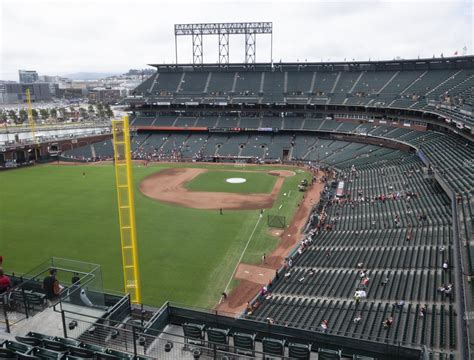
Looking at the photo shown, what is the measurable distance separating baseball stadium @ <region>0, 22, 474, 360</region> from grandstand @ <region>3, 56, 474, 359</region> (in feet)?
0.44

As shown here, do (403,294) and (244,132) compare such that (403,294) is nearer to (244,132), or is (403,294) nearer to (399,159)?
(399,159)

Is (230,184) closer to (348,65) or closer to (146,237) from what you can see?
(146,237)

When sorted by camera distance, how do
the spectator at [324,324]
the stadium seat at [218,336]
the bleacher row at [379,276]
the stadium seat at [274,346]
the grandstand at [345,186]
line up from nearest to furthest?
the stadium seat at [274,346]
the stadium seat at [218,336]
the grandstand at [345,186]
the bleacher row at [379,276]
the spectator at [324,324]

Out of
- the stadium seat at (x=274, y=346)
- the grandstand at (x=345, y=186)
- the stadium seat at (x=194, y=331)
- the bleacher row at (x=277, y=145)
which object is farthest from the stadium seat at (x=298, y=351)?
the bleacher row at (x=277, y=145)

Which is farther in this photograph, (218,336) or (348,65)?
(348,65)

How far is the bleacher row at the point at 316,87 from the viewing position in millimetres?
64125

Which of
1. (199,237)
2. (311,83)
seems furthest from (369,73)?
(199,237)

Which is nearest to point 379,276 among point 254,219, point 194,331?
point 194,331

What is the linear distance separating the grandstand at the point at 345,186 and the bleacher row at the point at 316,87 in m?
0.33

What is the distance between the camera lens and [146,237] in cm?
3494

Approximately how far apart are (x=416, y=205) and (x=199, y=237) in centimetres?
2047

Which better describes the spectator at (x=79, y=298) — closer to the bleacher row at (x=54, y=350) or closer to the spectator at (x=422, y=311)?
the bleacher row at (x=54, y=350)

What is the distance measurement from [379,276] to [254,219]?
58.7 feet

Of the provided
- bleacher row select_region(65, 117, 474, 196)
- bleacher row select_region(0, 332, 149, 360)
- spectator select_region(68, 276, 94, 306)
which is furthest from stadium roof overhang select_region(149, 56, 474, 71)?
bleacher row select_region(0, 332, 149, 360)
